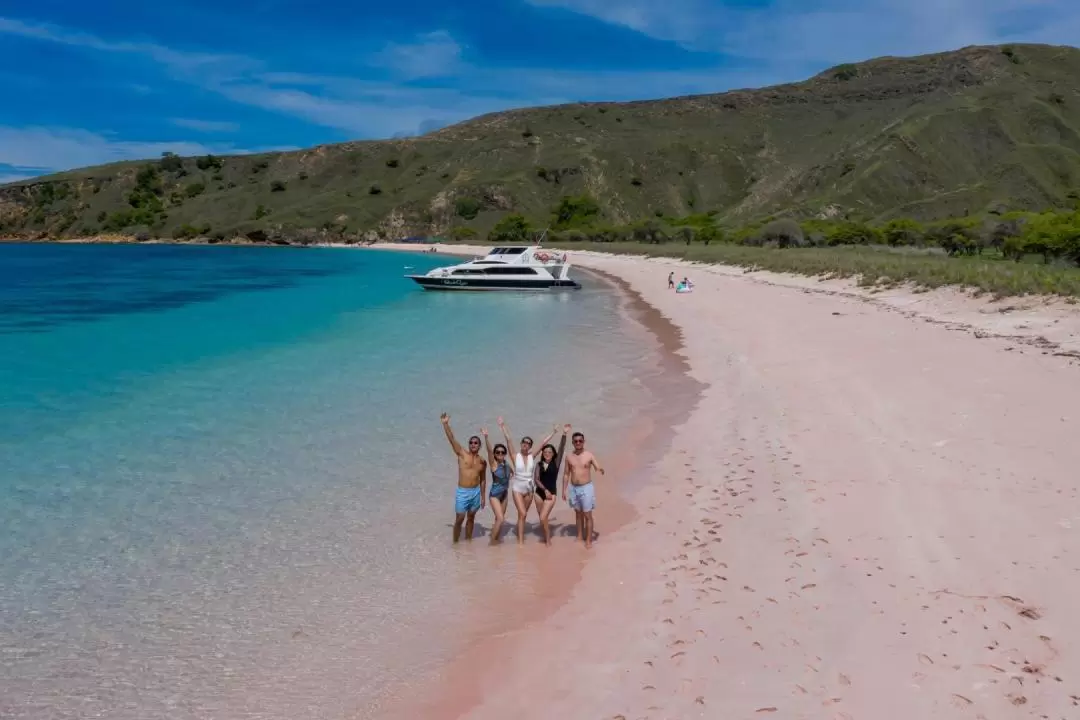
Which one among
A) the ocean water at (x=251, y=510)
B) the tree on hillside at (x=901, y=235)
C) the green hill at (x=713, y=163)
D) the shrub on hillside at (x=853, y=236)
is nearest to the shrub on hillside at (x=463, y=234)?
the green hill at (x=713, y=163)

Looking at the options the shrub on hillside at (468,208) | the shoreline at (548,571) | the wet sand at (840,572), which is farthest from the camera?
the shrub on hillside at (468,208)

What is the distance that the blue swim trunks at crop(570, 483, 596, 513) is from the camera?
26.6ft

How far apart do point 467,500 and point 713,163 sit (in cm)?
15229

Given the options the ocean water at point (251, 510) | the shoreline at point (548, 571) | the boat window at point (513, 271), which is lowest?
the ocean water at point (251, 510)

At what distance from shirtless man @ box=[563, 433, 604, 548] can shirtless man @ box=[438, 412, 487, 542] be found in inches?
37.6

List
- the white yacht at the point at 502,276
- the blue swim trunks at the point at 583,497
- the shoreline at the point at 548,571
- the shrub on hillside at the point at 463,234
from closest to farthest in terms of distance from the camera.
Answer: the shoreline at the point at 548,571, the blue swim trunks at the point at 583,497, the white yacht at the point at 502,276, the shrub on hillside at the point at 463,234

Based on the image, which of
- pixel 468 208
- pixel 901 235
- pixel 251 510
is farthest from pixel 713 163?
pixel 251 510

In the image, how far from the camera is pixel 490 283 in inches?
1843

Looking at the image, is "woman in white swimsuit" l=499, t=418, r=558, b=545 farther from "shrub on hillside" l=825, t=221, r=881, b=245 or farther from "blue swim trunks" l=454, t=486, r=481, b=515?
"shrub on hillside" l=825, t=221, r=881, b=245

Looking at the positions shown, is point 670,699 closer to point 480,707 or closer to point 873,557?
point 480,707

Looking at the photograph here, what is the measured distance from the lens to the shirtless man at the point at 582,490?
812 cm

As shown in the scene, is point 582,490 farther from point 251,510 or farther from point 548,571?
point 251,510

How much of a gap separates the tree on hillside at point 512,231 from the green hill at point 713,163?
435 inches

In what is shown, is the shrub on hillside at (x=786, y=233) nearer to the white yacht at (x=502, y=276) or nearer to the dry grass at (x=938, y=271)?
the dry grass at (x=938, y=271)
